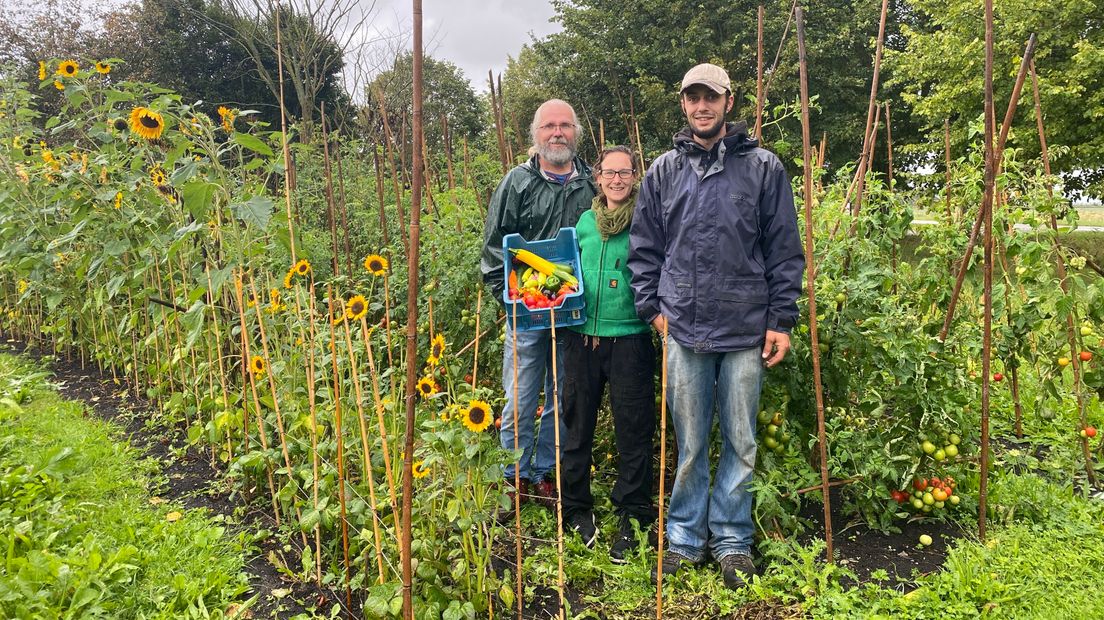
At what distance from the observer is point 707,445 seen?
7.83ft

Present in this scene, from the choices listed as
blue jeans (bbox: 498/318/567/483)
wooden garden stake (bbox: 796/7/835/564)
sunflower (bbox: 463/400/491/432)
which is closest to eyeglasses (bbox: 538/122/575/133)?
blue jeans (bbox: 498/318/567/483)

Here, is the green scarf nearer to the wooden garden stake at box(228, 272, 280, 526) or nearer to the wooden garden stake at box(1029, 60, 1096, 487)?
the wooden garden stake at box(228, 272, 280, 526)

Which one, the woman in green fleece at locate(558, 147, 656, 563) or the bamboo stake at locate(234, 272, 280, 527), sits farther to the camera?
the woman in green fleece at locate(558, 147, 656, 563)

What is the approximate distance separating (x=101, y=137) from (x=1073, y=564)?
13.9 feet

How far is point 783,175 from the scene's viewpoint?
2236mm

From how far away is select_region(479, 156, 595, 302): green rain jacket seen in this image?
271 centimetres

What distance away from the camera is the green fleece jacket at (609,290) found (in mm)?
2461

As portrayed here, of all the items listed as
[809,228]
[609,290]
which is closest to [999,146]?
[809,228]

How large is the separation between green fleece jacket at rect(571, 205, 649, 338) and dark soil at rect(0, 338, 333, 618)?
1303 mm

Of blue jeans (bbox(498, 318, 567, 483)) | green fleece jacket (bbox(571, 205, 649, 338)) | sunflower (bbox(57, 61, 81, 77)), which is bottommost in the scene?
blue jeans (bbox(498, 318, 567, 483))

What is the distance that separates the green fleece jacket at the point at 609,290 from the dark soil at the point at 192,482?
4.28 ft

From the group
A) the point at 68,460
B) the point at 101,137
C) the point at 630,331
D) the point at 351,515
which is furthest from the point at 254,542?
the point at 101,137

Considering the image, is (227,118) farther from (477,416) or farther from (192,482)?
(477,416)

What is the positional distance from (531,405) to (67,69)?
2601mm
